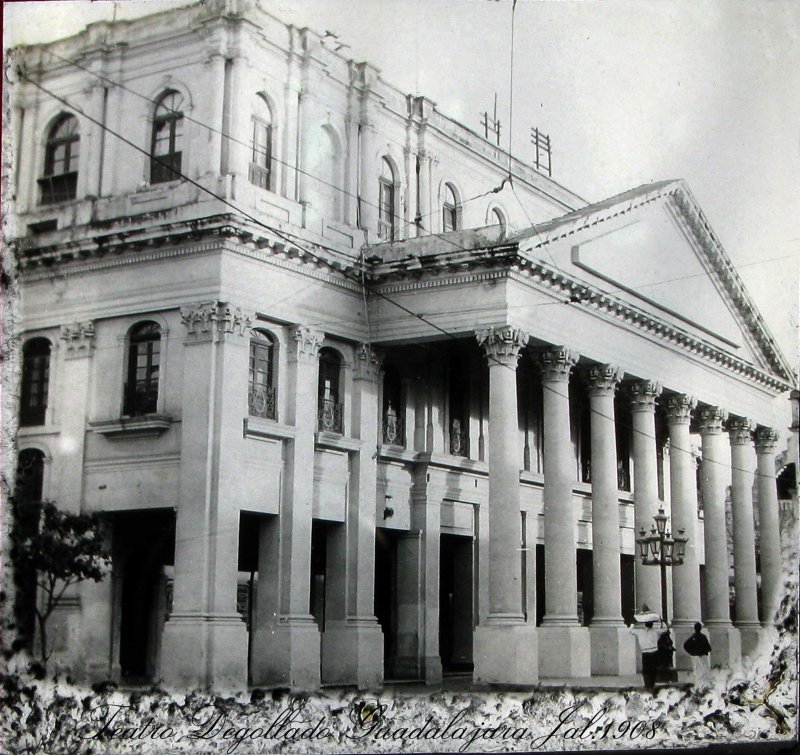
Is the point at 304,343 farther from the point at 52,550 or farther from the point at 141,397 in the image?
the point at 52,550

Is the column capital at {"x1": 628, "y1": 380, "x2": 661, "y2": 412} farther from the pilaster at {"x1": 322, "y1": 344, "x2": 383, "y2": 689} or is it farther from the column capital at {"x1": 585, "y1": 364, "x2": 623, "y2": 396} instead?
the pilaster at {"x1": 322, "y1": 344, "x2": 383, "y2": 689}

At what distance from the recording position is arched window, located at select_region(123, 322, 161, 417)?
1780 centimetres

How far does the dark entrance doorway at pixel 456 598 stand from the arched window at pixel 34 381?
33.1ft

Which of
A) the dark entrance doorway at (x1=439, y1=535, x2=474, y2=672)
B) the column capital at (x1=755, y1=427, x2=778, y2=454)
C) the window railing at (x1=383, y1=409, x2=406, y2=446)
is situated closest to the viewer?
the window railing at (x1=383, y1=409, x2=406, y2=446)

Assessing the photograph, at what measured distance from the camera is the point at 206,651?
17562 mm

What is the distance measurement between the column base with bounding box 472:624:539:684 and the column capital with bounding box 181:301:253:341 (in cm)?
676

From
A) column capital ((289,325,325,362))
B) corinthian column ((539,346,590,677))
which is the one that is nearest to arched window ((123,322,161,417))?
column capital ((289,325,325,362))

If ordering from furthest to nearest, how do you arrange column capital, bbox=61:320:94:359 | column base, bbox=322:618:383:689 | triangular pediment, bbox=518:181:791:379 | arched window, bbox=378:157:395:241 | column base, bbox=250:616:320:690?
1. arched window, bbox=378:157:395:241
2. triangular pediment, bbox=518:181:791:379
3. column base, bbox=322:618:383:689
4. column base, bbox=250:616:320:690
5. column capital, bbox=61:320:94:359

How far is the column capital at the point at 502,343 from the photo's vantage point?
2141 cm

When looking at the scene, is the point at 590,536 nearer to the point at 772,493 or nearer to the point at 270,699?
the point at 772,493

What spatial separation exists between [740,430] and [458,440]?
7501 millimetres

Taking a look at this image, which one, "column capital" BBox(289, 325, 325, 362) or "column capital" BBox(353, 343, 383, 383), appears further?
"column capital" BBox(353, 343, 383, 383)

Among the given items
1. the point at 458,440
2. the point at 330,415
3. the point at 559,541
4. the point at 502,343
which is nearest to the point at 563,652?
the point at 559,541

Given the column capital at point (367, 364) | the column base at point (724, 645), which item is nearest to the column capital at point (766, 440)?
the column base at point (724, 645)
